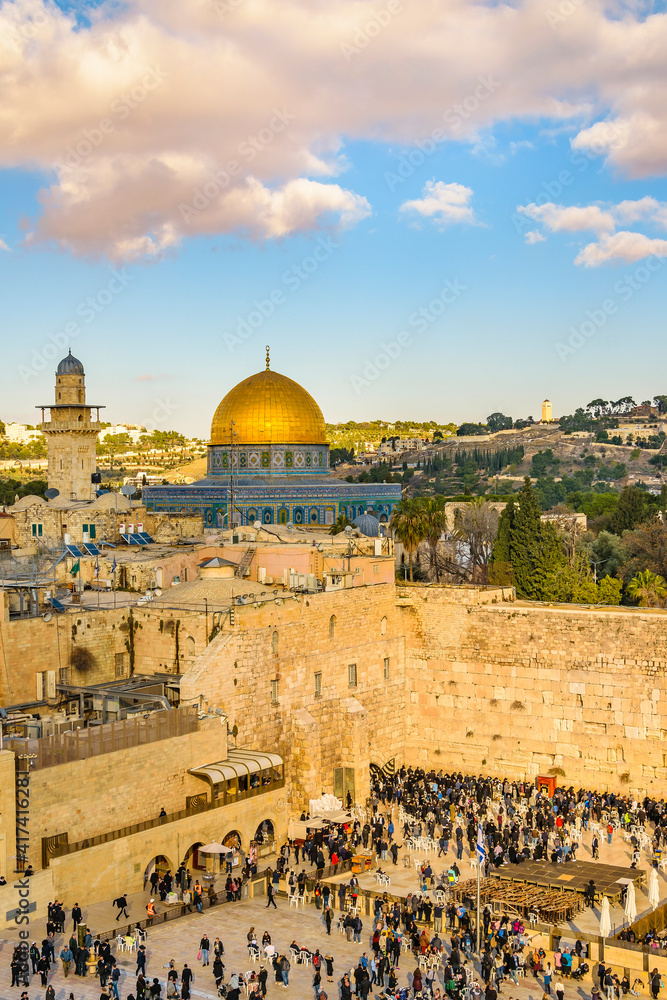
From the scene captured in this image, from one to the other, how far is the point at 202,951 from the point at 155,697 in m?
5.37

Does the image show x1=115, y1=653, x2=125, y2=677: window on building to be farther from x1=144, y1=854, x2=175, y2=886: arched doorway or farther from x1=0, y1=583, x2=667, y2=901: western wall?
x1=144, y1=854, x2=175, y2=886: arched doorway

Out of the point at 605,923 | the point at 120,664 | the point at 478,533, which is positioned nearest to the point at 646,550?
the point at 478,533

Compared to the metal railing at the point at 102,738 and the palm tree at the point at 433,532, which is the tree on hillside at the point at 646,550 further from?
the metal railing at the point at 102,738

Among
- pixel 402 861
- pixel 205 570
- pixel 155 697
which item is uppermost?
pixel 205 570

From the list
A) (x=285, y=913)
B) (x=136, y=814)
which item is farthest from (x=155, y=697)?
(x=285, y=913)

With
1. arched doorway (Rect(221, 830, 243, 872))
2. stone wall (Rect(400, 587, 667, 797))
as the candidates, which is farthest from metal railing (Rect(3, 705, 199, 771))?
stone wall (Rect(400, 587, 667, 797))

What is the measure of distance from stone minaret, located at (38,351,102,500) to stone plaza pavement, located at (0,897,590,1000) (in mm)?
26424

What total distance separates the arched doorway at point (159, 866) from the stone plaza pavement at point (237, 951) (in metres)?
1.17

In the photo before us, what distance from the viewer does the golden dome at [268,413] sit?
156 ft

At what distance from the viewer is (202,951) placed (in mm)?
15109

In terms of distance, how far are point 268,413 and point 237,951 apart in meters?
33.5

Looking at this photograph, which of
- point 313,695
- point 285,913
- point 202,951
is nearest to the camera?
point 202,951

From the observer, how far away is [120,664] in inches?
915

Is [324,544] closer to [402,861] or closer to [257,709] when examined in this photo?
[257,709]
